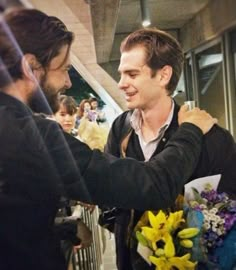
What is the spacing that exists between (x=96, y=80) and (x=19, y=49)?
4603 mm

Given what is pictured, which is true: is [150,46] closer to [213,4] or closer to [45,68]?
[45,68]

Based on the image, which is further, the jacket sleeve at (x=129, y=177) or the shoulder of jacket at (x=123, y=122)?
the shoulder of jacket at (x=123, y=122)

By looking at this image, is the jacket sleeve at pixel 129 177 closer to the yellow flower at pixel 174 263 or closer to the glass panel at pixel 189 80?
the yellow flower at pixel 174 263

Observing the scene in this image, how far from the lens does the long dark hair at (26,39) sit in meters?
0.88

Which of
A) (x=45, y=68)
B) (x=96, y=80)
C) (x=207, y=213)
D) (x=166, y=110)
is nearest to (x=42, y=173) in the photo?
(x=45, y=68)

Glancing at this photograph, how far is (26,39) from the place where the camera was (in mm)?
889

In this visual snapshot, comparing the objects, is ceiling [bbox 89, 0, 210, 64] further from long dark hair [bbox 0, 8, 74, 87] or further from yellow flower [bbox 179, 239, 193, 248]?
yellow flower [bbox 179, 239, 193, 248]

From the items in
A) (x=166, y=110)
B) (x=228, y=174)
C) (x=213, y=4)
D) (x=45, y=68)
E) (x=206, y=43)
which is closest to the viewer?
(x=45, y=68)

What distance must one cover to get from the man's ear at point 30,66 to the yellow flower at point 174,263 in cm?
54

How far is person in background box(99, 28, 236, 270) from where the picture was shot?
1.28 m

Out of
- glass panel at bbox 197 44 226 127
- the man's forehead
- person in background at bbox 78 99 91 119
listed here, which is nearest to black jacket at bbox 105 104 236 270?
the man's forehead

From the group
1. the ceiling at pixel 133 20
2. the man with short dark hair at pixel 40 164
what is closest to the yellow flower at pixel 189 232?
the man with short dark hair at pixel 40 164

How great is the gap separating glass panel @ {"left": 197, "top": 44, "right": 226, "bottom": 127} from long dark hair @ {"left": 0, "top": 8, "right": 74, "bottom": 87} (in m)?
5.00

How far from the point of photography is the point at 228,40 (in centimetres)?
526
